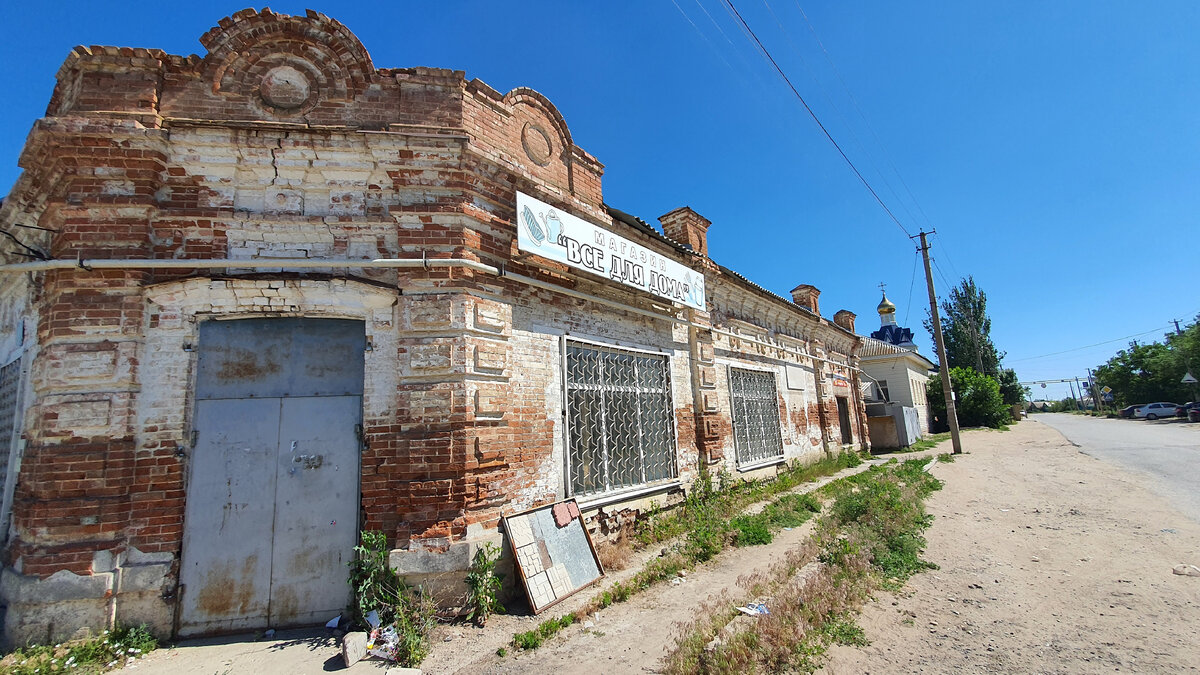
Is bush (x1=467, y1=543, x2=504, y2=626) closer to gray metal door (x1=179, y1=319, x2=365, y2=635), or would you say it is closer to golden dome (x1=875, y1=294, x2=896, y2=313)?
gray metal door (x1=179, y1=319, x2=365, y2=635)

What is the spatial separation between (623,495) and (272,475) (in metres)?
3.75

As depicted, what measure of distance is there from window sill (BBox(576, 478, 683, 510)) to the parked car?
1625 inches

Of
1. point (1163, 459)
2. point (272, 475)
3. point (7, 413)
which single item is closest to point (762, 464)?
point (272, 475)

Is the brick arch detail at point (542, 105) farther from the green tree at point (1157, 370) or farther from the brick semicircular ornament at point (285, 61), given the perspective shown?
the green tree at point (1157, 370)

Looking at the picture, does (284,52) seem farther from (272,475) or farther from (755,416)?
(755,416)

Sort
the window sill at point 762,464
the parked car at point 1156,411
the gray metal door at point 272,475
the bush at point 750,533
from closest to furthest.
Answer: the gray metal door at point 272,475 < the bush at point 750,533 < the window sill at point 762,464 < the parked car at point 1156,411

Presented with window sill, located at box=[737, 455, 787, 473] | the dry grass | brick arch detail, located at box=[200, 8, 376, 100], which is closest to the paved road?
the dry grass

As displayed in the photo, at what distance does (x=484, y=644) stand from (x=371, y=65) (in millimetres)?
5438

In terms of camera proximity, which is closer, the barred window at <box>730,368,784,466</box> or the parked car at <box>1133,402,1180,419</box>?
the barred window at <box>730,368,784,466</box>

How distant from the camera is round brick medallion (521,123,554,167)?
6.08m

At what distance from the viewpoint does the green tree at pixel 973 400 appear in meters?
28.9

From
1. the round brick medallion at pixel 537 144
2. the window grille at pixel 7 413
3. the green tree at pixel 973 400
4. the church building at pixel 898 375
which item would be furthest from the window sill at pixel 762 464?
the green tree at pixel 973 400

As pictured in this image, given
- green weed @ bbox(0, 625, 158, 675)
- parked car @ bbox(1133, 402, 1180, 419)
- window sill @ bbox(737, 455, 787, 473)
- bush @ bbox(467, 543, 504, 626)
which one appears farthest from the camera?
parked car @ bbox(1133, 402, 1180, 419)

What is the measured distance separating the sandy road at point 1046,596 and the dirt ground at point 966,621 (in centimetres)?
1
